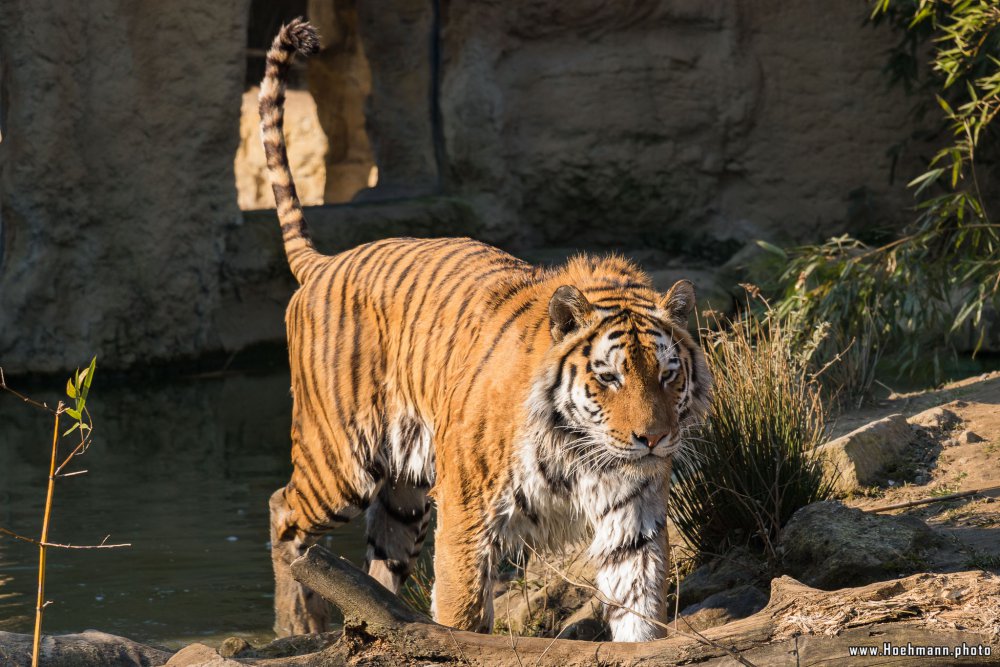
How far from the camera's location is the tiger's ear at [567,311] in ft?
11.0

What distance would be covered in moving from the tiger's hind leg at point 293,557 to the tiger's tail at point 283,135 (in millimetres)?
828

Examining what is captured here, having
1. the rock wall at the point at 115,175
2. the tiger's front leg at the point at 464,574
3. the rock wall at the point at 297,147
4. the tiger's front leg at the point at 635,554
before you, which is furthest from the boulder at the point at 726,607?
the rock wall at the point at 297,147

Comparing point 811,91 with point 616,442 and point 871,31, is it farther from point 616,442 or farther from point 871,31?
point 616,442

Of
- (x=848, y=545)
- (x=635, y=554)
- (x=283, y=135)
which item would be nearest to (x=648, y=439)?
(x=635, y=554)

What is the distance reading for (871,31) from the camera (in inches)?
468

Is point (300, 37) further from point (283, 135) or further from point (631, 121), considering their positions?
point (631, 121)

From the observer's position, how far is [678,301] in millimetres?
3445

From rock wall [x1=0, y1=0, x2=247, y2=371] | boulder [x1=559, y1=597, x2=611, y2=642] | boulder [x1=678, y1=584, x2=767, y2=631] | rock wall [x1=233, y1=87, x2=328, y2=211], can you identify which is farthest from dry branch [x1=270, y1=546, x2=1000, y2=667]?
rock wall [x1=233, y1=87, x2=328, y2=211]

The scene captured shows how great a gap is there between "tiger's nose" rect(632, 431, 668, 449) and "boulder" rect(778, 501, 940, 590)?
867 mm

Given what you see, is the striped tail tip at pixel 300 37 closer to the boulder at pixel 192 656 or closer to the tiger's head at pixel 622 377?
the tiger's head at pixel 622 377

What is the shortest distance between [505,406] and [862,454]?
2.10m

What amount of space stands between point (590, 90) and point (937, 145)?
324cm

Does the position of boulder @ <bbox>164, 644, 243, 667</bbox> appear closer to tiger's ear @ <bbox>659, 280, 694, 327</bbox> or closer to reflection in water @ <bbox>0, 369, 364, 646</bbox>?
reflection in water @ <bbox>0, 369, 364, 646</bbox>

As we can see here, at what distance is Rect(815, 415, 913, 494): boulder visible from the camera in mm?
4926
